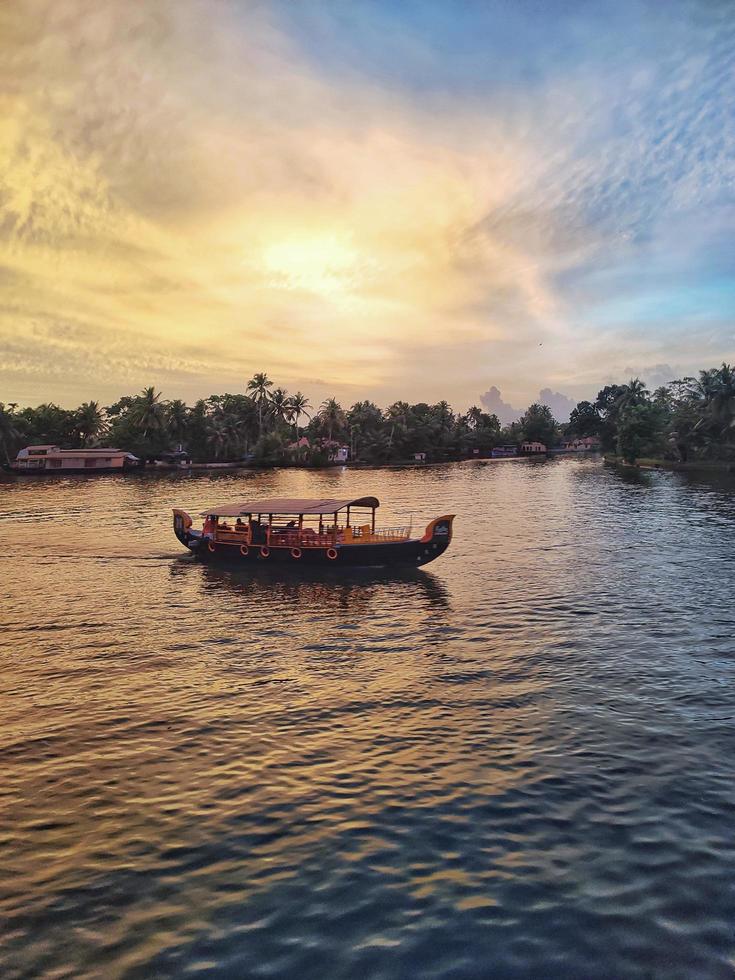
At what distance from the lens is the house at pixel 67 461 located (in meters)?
112

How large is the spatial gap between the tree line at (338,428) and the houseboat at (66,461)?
22.7 ft

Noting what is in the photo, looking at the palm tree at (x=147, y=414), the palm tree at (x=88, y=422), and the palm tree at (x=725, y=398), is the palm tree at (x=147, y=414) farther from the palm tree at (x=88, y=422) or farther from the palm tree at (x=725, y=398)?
the palm tree at (x=725, y=398)

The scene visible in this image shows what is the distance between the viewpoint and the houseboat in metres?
112

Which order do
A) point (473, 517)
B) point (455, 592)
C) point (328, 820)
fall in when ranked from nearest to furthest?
point (328, 820) → point (455, 592) → point (473, 517)

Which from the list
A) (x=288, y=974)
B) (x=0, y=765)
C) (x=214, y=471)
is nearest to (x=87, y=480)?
(x=214, y=471)

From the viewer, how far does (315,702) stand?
1722 centimetres

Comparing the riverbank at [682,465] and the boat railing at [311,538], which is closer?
the boat railing at [311,538]

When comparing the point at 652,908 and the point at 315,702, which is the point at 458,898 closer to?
the point at 652,908

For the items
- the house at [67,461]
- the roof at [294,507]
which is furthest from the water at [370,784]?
the house at [67,461]

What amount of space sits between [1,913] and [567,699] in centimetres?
1417

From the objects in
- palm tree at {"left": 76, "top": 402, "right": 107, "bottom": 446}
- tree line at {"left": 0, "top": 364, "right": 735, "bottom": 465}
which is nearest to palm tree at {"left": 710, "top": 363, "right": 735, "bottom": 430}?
tree line at {"left": 0, "top": 364, "right": 735, "bottom": 465}

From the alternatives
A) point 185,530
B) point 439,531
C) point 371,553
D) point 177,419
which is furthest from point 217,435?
point 439,531

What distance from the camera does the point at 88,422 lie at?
5266 inches

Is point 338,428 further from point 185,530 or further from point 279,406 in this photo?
point 185,530
